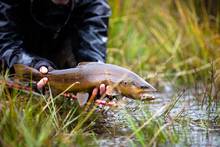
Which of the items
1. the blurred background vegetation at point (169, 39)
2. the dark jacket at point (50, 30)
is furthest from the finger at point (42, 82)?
the blurred background vegetation at point (169, 39)

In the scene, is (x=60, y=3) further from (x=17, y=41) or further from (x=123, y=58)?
(x=123, y=58)

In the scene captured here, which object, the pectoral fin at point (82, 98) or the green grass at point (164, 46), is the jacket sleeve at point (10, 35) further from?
the pectoral fin at point (82, 98)

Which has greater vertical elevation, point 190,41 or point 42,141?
point 190,41

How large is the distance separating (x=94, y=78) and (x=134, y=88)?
0.27 metres

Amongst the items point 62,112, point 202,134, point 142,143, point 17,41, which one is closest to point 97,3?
point 17,41

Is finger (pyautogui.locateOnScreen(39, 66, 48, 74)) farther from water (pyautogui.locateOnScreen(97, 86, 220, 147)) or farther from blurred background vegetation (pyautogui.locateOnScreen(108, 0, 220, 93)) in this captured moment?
blurred background vegetation (pyautogui.locateOnScreen(108, 0, 220, 93))

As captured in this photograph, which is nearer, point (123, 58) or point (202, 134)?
point (202, 134)

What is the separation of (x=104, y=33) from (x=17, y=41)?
65 centimetres

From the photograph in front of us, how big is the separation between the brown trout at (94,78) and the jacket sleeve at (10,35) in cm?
35

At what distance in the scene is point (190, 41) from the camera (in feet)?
22.7

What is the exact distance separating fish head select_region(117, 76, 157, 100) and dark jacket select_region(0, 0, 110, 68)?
32.8 inches

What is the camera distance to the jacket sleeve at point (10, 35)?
→ 4.59 m

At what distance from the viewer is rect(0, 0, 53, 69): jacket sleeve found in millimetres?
4586

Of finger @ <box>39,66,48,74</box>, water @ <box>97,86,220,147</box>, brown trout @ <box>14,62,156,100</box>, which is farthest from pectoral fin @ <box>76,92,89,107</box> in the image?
finger @ <box>39,66,48,74</box>
